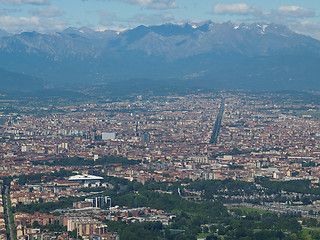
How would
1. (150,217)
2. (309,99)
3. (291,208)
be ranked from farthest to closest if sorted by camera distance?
(309,99) → (291,208) → (150,217)

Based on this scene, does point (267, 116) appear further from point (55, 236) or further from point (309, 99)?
point (55, 236)

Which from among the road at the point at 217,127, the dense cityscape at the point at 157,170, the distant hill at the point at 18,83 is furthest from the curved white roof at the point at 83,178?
the distant hill at the point at 18,83

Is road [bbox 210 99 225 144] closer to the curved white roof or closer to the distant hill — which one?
the curved white roof

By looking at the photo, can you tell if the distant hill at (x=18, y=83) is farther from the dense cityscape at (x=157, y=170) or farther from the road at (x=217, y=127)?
the road at (x=217, y=127)

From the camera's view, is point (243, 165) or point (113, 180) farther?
point (243, 165)

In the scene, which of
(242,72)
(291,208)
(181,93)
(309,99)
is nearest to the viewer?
(291,208)

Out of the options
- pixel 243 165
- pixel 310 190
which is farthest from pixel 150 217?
pixel 243 165

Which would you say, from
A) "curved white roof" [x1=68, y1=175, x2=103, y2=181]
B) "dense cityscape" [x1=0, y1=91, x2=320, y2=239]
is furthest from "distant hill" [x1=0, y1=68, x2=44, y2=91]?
"curved white roof" [x1=68, y1=175, x2=103, y2=181]

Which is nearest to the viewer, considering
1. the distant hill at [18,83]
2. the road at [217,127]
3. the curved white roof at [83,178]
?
the curved white roof at [83,178]
